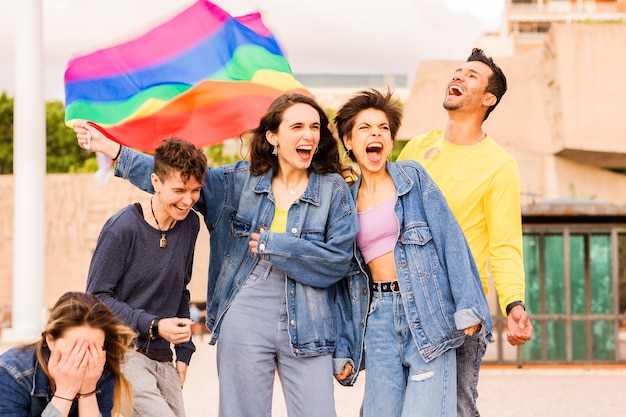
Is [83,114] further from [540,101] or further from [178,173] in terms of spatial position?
[540,101]

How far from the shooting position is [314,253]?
4266 mm

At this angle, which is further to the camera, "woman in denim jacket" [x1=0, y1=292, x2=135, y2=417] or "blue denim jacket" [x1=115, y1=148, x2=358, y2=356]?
"blue denim jacket" [x1=115, y1=148, x2=358, y2=356]

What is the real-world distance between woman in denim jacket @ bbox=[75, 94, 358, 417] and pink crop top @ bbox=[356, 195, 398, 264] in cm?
12

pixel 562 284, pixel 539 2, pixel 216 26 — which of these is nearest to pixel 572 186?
pixel 562 284

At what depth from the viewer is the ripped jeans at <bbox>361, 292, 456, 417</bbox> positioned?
423 centimetres

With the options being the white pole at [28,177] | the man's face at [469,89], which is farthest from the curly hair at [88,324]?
the white pole at [28,177]

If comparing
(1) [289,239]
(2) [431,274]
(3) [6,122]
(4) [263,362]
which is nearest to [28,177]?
(4) [263,362]

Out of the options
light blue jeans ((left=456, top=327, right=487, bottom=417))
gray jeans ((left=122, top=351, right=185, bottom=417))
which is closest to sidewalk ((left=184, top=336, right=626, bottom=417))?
gray jeans ((left=122, top=351, right=185, bottom=417))

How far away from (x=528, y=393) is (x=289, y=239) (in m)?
9.35

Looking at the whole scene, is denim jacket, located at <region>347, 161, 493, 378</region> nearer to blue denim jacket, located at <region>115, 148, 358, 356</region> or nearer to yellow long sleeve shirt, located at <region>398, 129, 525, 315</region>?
blue denim jacket, located at <region>115, 148, 358, 356</region>

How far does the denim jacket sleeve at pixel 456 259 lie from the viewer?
4.21m

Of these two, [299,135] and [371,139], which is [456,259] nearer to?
[371,139]

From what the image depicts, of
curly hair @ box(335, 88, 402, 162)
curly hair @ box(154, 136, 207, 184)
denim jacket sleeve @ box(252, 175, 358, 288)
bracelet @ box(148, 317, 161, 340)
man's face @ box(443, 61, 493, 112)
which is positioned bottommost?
bracelet @ box(148, 317, 161, 340)

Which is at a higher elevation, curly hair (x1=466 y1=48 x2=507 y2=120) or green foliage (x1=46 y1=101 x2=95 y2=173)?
green foliage (x1=46 y1=101 x2=95 y2=173)
